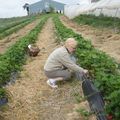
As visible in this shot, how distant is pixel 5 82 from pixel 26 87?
734 mm

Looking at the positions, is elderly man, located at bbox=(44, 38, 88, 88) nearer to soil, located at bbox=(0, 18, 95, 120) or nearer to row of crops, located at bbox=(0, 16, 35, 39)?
soil, located at bbox=(0, 18, 95, 120)

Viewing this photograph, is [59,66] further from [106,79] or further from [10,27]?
[10,27]

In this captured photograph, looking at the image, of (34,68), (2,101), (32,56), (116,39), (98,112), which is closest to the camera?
(98,112)

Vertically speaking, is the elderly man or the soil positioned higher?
the elderly man

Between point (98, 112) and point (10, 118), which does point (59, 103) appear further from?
point (98, 112)

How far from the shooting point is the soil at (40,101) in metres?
7.58

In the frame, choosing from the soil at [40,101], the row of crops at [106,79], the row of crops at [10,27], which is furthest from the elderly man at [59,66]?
the row of crops at [10,27]

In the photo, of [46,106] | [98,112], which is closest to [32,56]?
[46,106]

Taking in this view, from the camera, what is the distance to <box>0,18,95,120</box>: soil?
7581 millimetres

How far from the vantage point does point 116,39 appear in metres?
17.7

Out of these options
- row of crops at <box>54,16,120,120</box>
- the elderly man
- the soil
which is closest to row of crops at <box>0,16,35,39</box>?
the soil

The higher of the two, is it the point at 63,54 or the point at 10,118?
the point at 63,54

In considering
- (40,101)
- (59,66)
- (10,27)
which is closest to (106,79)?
(40,101)

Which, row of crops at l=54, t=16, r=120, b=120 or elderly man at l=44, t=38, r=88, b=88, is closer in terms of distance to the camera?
row of crops at l=54, t=16, r=120, b=120
